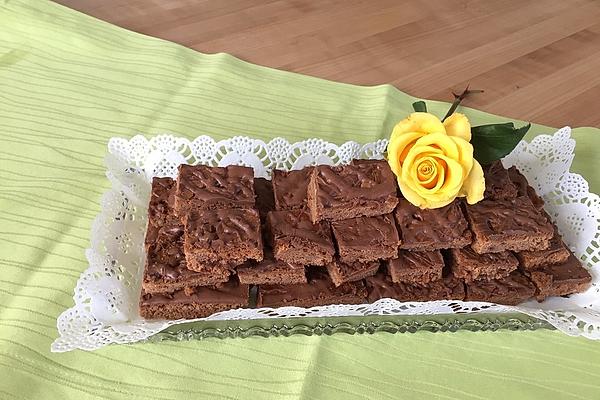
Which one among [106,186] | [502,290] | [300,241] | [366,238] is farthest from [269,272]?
[106,186]

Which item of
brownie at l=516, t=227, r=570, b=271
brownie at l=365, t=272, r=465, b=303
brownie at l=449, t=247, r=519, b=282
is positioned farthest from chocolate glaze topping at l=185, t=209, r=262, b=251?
brownie at l=516, t=227, r=570, b=271

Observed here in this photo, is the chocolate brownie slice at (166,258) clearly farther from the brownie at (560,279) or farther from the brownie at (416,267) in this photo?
the brownie at (560,279)

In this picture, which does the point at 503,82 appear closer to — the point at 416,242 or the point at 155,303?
the point at 416,242

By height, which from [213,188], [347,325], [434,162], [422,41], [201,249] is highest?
[422,41]

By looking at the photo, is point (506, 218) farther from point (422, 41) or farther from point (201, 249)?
Result: point (422, 41)

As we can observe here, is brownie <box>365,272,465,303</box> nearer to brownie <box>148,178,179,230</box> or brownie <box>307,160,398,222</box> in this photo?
brownie <box>307,160,398,222</box>

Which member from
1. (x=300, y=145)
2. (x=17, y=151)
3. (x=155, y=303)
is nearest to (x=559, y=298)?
(x=300, y=145)

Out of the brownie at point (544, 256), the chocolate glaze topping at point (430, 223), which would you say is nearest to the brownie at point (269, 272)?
the chocolate glaze topping at point (430, 223)
